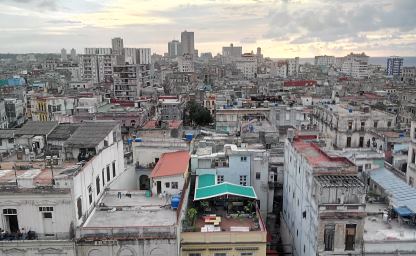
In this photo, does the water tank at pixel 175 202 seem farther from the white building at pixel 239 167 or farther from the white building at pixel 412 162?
the white building at pixel 412 162

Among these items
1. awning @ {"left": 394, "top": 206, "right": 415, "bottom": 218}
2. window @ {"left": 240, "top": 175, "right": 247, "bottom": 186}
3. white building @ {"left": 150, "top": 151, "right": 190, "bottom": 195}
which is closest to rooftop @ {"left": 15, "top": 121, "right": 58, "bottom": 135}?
white building @ {"left": 150, "top": 151, "right": 190, "bottom": 195}

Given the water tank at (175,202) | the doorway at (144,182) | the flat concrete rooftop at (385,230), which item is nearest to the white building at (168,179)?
the water tank at (175,202)

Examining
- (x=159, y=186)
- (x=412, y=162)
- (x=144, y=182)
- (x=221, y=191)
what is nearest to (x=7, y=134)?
(x=144, y=182)

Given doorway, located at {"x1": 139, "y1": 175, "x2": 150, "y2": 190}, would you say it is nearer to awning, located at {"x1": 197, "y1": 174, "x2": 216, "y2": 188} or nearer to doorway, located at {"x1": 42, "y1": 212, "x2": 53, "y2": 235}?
awning, located at {"x1": 197, "y1": 174, "x2": 216, "y2": 188}

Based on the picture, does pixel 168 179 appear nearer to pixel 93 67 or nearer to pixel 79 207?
pixel 79 207

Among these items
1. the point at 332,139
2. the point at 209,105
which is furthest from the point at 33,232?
the point at 209,105
